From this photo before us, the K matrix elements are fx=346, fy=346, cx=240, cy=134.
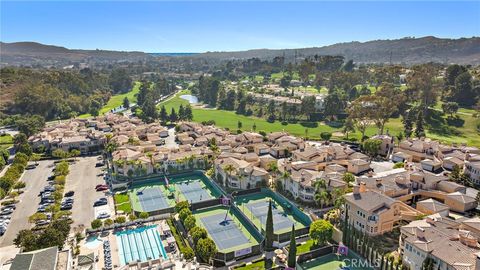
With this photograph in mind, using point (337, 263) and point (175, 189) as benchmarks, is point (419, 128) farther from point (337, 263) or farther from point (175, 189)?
point (175, 189)

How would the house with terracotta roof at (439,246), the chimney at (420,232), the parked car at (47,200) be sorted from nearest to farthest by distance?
the house with terracotta roof at (439,246)
the chimney at (420,232)
the parked car at (47,200)

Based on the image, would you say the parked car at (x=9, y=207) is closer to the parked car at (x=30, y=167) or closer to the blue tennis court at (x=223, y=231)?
the parked car at (x=30, y=167)

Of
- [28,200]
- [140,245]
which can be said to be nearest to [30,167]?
[28,200]

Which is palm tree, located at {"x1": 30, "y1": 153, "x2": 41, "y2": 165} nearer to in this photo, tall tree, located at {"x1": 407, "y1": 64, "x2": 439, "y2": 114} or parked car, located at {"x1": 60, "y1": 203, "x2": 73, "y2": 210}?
parked car, located at {"x1": 60, "y1": 203, "x2": 73, "y2": 210}

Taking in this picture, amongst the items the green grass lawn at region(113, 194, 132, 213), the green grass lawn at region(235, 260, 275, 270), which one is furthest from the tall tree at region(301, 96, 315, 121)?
the green grass lawn at region(235, 260, 275, 270)

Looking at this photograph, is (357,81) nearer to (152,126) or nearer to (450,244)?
(152,126)

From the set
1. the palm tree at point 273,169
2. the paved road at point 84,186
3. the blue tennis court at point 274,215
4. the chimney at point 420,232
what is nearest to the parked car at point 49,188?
the paved road at point 84,186
